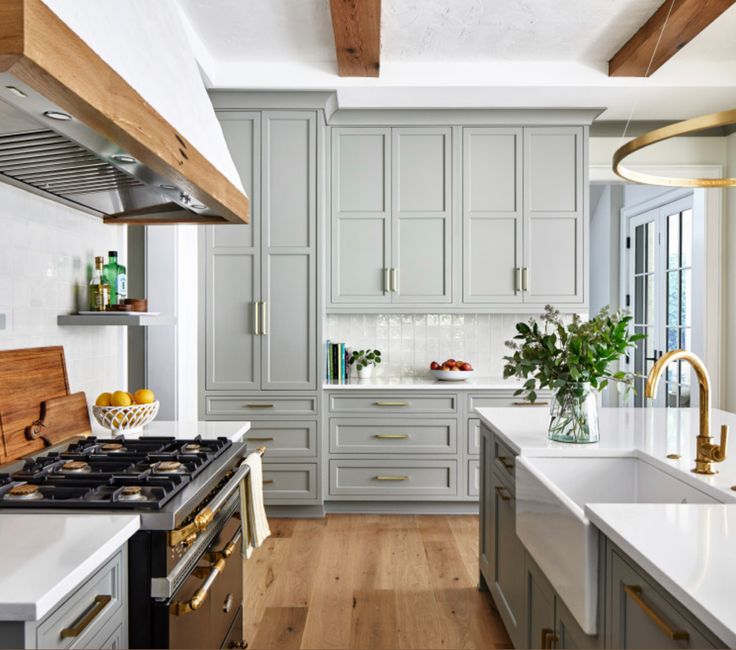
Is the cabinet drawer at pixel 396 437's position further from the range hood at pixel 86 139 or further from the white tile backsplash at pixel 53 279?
the range hood at pixel 86 139

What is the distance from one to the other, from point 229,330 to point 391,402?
3.71 feet

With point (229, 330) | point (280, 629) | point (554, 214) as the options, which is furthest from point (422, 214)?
point (280, 629)

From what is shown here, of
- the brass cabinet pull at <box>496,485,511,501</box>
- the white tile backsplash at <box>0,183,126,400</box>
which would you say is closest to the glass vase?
the brass cabinet pull at <box>496,485,511,501</box>

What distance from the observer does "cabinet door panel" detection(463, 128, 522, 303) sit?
166 inches

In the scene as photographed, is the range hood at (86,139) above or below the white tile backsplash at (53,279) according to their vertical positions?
above

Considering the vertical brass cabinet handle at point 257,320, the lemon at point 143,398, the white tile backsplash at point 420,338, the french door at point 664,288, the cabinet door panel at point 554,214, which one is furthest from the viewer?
the french door at point 664,288

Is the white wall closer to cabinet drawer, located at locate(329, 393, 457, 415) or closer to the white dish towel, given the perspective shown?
the white dish towel

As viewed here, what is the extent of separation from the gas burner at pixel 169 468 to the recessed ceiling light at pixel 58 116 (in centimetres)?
98

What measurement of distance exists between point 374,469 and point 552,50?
2.74 meters

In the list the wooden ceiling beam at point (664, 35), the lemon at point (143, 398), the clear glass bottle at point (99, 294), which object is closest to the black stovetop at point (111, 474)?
the lemon at point (143, 398)

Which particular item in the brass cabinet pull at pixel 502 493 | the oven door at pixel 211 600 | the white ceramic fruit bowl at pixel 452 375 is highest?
the white ceramic fruit bowl at pixel 452 375

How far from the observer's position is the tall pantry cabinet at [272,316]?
158 inches

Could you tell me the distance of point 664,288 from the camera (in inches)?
206

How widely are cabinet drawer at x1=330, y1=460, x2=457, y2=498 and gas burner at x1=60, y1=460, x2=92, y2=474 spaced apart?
93.1 inches
